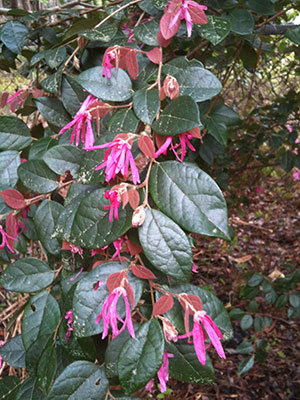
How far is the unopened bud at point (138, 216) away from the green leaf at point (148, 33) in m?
0.27

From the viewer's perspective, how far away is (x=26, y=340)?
1.93 ft

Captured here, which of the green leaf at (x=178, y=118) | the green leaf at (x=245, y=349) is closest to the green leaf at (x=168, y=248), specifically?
the green leaf at (x=178, y=118)

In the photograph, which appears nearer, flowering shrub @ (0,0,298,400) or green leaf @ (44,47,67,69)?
flowering shrub @ (0,0,298,400)

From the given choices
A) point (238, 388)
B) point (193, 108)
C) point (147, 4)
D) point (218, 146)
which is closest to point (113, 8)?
point (147, 4)

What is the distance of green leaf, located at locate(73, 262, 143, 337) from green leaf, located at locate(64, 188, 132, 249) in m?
0.04

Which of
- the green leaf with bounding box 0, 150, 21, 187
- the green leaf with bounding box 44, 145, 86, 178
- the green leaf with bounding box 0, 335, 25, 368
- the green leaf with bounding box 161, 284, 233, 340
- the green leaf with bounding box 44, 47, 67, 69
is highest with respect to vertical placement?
the green leaf with bounding box 44, 47, 67, 69

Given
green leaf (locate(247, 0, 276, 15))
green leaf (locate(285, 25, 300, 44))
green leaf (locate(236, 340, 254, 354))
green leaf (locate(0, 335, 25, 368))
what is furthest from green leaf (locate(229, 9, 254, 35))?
green leaf (locate(236, 340, 254, 354))

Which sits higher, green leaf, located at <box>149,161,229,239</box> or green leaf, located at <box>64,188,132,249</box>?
green leaf, located at <box>149,161,229,239</box>

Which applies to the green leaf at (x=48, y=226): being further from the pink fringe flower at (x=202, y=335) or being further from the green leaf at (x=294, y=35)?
the green leaf at (x=294, y=35)

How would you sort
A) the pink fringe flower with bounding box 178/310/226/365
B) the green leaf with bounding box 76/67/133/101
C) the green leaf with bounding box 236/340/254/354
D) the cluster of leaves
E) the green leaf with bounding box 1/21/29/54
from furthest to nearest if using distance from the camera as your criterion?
the green leaf with bounding box 236/340/254/354, the cluster of leaves, the green leaf with bounding box 1/21/29/54, the green leaf with bounding box 76/67/133/101, the pink fringe flower with bounding box 178/310/226/365

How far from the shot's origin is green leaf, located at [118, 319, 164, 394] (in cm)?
43

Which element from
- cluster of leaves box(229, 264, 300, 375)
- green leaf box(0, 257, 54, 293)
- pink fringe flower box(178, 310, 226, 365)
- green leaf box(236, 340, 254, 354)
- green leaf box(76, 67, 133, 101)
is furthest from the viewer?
green leaf box(236, 340, 254, 354)

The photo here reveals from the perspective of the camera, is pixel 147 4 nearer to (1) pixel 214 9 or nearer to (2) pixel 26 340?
(1) pixel 214 9

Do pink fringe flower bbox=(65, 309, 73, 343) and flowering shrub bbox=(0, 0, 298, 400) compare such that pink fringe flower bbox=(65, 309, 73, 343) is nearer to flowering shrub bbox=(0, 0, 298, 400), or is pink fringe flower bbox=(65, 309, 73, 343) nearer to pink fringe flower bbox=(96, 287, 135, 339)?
flowering shrub bbox=(0, 0, 298, 400)
